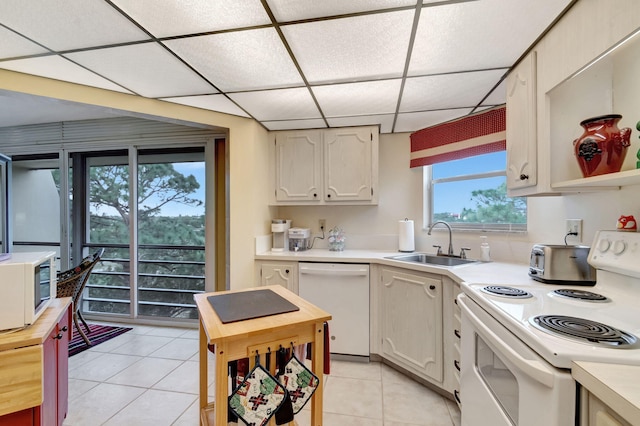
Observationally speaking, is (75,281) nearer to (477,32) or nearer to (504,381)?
(504,381)

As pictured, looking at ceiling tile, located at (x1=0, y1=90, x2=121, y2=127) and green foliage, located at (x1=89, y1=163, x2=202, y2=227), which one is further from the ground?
ceiling tile, located at (x1=0, y1=90, x2=121, y2=127)

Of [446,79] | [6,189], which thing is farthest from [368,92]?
[6,189]

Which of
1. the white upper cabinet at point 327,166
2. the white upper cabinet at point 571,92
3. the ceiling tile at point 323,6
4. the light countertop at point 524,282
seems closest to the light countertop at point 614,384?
the light countertop at point 524,282

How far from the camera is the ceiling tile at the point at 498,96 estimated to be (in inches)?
72.8

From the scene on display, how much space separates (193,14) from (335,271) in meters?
1.97

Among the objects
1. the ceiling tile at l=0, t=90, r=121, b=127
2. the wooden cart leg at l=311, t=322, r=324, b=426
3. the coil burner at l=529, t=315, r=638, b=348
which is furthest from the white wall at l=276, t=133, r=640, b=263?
the ceiling tile at l=0, t=90, r=121, b=127

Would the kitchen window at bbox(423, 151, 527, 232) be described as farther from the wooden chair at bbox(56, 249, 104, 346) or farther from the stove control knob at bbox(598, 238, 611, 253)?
the wooden chair at bbox(56, 249, 104, 346)

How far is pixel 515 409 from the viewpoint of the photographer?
0.89 metres

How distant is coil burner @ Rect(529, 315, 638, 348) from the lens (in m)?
0.74

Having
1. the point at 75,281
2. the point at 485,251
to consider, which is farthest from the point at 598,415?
the point at 75,281

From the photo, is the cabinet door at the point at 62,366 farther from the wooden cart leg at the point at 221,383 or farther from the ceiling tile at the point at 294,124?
the ceiling tile at the point at 294,124

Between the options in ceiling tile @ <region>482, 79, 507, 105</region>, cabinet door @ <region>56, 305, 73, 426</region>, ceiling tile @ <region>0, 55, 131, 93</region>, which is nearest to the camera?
cabinet door @ <region>56, 305, 73, 426</region>

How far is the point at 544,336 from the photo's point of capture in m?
0.80

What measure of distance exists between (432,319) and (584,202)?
3.82ft
